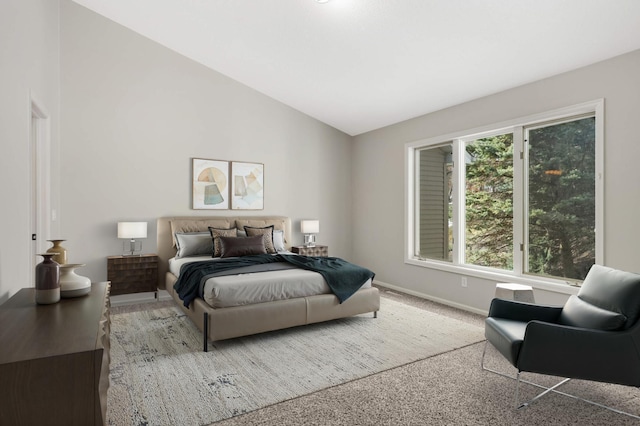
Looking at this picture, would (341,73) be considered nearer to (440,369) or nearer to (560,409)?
(440,369)

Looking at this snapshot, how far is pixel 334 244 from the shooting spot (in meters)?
6.67

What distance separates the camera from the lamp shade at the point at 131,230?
4.62 m

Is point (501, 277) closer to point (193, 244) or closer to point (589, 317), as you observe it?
point (589, 317)

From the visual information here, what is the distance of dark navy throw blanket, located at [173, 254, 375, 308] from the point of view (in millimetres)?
3635

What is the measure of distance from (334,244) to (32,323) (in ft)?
17.1

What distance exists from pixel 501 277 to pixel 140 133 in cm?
494

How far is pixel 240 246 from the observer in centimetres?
472

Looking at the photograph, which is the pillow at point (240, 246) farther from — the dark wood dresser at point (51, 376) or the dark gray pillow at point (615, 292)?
the dark gray pillow at point (615, 292)

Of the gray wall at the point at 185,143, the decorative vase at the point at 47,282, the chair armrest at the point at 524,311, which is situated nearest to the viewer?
the decorative vase at the point at 47,282

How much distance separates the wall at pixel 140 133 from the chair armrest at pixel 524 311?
3.84m

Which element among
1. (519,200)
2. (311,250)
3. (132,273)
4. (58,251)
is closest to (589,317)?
(519,200)

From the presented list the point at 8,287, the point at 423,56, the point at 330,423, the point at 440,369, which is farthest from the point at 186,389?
the point at 423,56

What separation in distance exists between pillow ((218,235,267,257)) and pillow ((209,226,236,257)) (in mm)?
79

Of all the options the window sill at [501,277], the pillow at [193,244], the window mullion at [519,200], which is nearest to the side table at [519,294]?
the window sill at [501,277]
